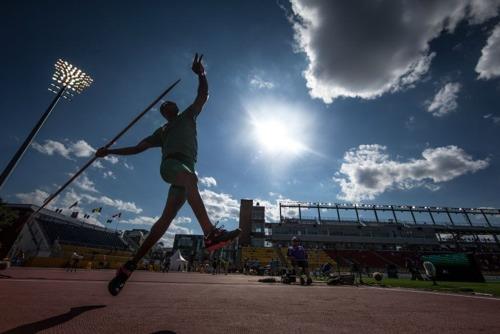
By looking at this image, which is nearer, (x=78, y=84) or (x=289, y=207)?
(x=78, y=84)

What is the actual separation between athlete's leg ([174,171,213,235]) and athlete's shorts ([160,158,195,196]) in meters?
0.05

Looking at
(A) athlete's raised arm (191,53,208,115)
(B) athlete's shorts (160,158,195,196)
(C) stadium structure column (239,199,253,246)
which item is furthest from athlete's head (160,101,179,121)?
(C) stadium structure column (239,199,253,246)

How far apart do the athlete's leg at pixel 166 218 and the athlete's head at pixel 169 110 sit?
1.07 meters

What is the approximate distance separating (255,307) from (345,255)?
46674mm

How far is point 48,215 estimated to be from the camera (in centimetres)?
3575

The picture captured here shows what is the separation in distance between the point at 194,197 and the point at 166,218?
38 centimetres

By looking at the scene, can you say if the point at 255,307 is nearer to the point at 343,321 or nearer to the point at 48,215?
the point at 343,321

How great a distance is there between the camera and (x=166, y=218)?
2.59m

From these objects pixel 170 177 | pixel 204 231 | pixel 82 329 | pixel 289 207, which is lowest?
pixel 82 329

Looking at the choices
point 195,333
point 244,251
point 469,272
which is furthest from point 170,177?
point 244,251

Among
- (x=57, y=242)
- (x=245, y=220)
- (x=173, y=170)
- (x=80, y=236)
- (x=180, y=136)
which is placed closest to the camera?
(x=173, y=170)

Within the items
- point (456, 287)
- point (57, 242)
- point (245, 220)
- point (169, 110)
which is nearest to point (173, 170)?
point (169, 110)

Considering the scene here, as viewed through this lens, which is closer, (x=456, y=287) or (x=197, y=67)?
(x=197, y=67)

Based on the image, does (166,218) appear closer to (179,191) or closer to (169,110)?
(179,191)
